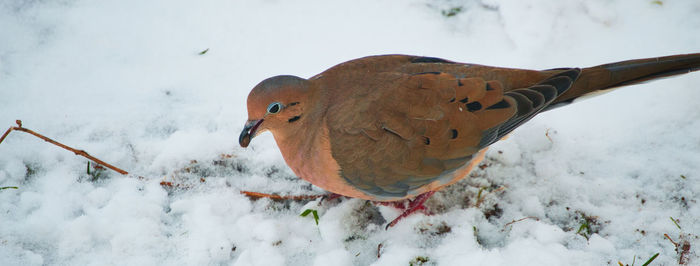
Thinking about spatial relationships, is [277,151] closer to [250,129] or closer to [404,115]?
[250,129]

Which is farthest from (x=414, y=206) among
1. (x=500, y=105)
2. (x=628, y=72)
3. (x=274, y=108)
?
(x=628, y=72)

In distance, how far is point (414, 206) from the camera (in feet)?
9.87

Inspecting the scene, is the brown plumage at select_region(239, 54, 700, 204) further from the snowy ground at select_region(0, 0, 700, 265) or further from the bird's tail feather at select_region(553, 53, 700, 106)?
the snowy ground at select_region(0, 0, 700, 265)

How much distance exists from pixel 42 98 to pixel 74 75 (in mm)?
298

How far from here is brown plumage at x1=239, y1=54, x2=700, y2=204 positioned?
8.63ft

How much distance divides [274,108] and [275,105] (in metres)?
0.02

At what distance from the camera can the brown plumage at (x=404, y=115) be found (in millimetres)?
2629

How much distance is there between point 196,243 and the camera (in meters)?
2.80

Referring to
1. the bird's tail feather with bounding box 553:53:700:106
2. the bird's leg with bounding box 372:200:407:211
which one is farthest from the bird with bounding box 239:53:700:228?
the bird's leg with bounding box 372:200:407:211

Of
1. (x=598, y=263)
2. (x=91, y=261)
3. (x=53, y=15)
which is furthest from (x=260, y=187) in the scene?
(x=53, y=15)

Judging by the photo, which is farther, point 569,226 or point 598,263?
point 569,226

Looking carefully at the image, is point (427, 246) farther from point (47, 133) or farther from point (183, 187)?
point (47, 133)

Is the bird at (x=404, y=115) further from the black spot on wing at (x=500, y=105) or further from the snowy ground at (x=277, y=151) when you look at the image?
the snowy ground at (x=277, y=151)

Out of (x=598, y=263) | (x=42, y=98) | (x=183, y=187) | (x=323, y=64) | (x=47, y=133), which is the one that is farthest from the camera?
(x=323, y=64)
